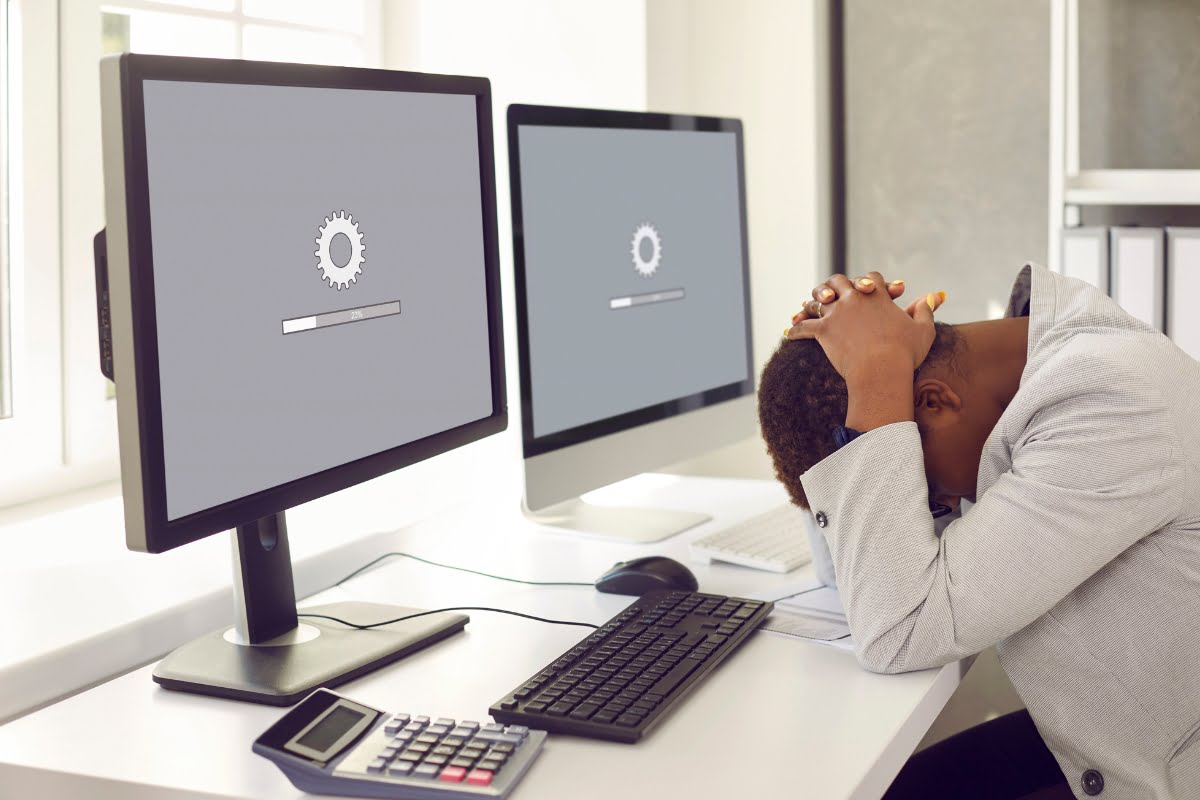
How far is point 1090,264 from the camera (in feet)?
6.40

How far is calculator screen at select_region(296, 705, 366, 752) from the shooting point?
912mm

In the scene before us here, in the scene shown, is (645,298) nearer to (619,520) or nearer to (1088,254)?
(619,520)

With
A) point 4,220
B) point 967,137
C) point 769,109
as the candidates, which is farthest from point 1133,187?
point 4,220

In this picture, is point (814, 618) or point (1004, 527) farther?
point (814, 618)

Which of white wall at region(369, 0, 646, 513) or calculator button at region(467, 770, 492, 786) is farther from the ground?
white wall at region(369, 0, 646, 513)

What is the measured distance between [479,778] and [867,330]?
1.90 ft

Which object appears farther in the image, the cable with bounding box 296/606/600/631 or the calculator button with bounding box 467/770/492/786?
the cable with bounding box 296/606/600/631

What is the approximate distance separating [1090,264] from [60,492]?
1490 millimetres

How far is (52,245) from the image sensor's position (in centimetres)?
158

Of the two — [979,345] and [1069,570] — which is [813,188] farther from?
[1069,570]

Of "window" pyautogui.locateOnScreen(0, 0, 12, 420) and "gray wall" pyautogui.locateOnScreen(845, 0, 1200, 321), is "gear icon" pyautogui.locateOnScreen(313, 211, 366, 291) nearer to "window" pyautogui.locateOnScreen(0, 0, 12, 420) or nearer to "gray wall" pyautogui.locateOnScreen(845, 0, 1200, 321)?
"window" pyautogui.locateOnScreen(0, 0, 12, 420)

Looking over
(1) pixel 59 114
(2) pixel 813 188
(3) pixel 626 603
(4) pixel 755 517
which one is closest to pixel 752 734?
(3) pixel 626 603

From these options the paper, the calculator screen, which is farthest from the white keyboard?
the calculator screen

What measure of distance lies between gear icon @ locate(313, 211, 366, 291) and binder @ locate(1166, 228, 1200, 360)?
125 centimetres
